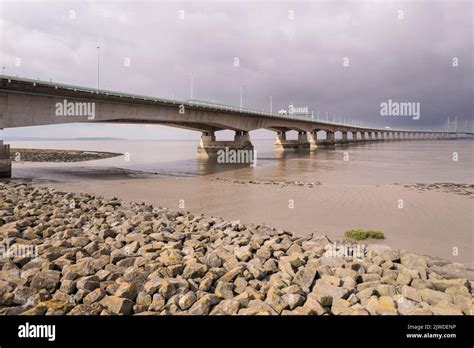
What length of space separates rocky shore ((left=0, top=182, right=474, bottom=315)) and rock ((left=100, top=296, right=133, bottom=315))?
0.05 feet

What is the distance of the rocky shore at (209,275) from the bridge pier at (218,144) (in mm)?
53616

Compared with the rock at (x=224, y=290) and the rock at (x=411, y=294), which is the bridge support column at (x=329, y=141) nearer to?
the rock at (x=411, y=294)

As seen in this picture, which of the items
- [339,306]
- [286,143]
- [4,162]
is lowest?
[339,306]

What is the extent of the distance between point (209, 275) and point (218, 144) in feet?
191

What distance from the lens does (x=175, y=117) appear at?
41969 mm

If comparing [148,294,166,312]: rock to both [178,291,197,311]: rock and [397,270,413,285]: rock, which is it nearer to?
[178,291,197,311]: rock

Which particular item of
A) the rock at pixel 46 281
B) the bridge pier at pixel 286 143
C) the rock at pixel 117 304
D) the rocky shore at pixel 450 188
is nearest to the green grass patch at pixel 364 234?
the rock at pixel 117 304

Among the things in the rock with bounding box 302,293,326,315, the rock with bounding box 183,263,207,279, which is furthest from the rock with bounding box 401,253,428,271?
the rock with bounding box 183,263,207,279

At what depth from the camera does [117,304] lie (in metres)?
4.82

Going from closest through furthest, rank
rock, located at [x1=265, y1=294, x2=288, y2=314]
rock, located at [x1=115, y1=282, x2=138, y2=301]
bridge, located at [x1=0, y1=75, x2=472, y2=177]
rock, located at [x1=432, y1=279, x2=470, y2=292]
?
1. rock, located at [x1=265, y1=294, x2=288, y2=314]
2. rock, located at [x1=115, y1=282, x2=138, y2=301]
3. rock, located at [x1=432, y1=279, x2=470, y2=292]
4. bridge, located at [x1=0, y1=75, x2=472, y2=177]

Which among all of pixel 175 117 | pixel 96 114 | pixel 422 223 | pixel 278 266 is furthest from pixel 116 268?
pixel 175 117

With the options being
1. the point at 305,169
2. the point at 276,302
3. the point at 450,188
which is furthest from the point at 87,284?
the point at 305,169

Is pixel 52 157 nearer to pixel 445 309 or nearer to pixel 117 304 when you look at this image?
pixel 117 304

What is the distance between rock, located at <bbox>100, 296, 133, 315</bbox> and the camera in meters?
4.77
